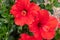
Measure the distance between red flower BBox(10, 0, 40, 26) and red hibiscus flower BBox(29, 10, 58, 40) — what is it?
0.03 metres

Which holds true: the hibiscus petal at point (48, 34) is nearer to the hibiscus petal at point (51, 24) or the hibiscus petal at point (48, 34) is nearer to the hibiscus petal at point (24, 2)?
the hibiscus petal at point (51, 24)

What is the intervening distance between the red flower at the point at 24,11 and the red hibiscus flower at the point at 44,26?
0.03 m

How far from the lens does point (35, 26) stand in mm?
895

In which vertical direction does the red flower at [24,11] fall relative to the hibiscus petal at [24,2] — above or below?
below

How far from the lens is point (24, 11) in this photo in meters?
0.92

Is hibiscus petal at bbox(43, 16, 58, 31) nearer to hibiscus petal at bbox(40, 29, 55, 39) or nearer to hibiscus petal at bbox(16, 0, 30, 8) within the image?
hibiscus petal at bbox(40, 29, 55, 39)

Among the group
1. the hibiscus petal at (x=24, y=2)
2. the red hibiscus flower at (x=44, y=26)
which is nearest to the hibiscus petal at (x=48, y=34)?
the red hibiscus flower at (x=44, y=26)

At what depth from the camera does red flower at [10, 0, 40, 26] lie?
891mm

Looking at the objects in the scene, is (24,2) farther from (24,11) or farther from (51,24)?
(51,24)

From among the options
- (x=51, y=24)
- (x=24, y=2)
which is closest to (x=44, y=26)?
(x=51, y=24)

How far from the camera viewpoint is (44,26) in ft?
3.01

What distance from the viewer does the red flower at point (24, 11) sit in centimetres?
89

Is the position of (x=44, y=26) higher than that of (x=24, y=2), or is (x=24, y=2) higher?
(x=24, y=2)

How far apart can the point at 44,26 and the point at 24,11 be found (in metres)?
0.11
